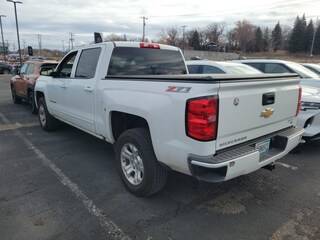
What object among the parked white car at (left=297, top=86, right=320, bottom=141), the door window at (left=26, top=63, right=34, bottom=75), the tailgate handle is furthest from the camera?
the door window at (left=26, top=63, right=34, bottom=75)

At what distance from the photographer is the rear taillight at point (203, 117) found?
7.91 ft

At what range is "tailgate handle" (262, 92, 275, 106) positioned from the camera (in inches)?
115

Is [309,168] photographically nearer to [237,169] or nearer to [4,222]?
[237,169]

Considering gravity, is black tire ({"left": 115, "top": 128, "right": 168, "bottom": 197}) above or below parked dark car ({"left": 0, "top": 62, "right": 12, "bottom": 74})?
above

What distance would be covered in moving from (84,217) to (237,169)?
1.73 m

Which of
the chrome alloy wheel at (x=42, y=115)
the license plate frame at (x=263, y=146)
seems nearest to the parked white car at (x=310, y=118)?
the license plate frame at (x=263, y=146)

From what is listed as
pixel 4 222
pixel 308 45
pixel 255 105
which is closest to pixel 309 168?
pixel 255 105

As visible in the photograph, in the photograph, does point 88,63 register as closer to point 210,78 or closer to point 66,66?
point 66,66

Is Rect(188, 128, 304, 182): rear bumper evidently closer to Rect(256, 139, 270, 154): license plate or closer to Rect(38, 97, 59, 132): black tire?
Rect(256, 139, 270, 154): license plate

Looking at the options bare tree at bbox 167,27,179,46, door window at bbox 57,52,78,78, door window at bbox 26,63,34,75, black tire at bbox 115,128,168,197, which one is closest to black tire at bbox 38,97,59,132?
door window at bbox 57,52,78,78

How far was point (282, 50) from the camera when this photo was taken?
340 feet

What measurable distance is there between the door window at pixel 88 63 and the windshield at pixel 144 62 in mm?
358

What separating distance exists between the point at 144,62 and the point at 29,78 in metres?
5.94

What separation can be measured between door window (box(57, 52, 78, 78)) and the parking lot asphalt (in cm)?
157
